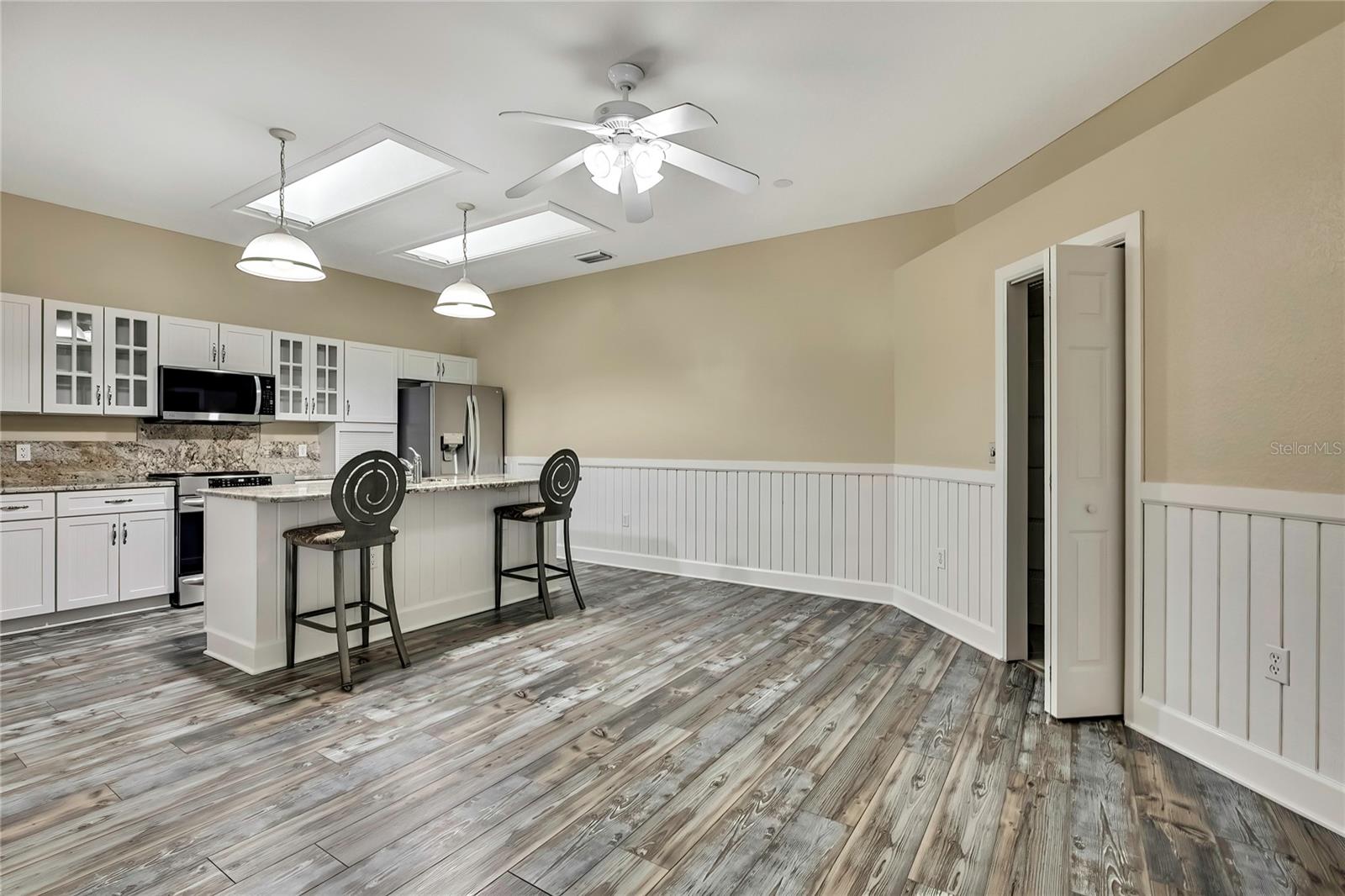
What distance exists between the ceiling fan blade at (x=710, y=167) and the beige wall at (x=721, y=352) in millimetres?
2002

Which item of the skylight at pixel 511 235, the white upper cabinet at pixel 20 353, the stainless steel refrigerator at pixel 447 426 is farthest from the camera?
the stainless steel refrigerator at pixel 447 426

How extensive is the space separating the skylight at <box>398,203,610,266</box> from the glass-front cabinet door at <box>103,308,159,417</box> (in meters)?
1.97

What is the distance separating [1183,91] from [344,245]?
223 inches

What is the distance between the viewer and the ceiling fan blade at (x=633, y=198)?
9.58ft

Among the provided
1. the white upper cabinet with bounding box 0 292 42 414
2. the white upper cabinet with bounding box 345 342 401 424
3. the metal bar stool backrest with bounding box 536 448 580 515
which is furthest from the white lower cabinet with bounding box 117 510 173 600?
the metal bar stool backrest with bounding box 536 448 580 515

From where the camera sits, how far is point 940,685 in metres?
3.01

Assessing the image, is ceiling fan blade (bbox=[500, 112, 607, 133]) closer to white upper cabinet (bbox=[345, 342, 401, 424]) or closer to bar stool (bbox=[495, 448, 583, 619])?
bar stool (bbox=[495, 448, 583, 619])

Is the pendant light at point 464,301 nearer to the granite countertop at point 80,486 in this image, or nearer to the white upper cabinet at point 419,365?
the white upper cabinet at point 419,365

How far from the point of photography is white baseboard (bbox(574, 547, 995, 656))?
3.67m

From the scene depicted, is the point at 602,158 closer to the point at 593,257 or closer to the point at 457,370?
the point at 593,257

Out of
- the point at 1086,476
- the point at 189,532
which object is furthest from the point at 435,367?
the point at 1086,476

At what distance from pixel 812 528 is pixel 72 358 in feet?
17.9

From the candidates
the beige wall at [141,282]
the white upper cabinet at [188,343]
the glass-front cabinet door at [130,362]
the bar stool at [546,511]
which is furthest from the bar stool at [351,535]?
the beige wall at [141,282]

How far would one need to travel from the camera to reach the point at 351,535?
10.1 feet
